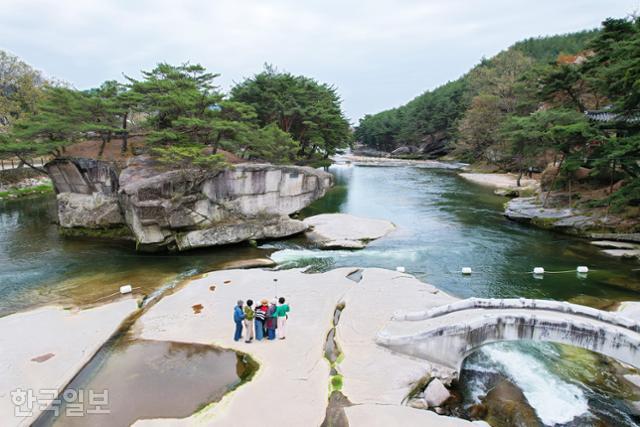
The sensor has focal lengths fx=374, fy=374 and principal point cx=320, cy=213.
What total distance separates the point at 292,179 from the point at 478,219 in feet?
53.0

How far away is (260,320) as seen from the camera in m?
11.8

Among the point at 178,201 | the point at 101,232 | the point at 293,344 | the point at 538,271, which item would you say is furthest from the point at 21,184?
the point at 538,271

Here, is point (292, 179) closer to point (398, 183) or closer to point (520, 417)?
point (520, 417)

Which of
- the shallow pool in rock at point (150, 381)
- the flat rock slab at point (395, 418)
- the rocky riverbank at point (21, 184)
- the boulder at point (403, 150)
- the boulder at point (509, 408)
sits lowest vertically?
the boulder at point (509, 408)

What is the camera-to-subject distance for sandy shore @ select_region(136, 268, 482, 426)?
864 cm

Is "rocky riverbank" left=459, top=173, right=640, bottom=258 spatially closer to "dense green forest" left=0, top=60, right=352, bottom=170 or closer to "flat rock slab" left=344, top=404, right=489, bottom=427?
"flat rock slab" left=344, top=404, right=489, bottom=427

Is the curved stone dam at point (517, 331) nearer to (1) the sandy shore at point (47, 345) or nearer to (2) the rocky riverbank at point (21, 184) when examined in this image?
(1) the sandy shore at point (47, 345)

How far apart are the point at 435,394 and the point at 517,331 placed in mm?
3478

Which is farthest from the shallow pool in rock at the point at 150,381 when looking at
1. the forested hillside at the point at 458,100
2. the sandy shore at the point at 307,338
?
the forested hillside at the point at 458,100

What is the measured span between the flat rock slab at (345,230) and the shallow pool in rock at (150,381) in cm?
1362

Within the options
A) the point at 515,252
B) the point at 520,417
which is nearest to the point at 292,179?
the point at 515,252

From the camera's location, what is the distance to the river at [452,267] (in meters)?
10.8

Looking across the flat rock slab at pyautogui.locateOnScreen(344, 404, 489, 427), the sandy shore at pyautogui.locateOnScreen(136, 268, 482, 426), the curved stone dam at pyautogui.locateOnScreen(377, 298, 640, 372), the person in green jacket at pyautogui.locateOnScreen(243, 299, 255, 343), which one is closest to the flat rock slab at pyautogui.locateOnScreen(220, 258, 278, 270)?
the sandy shore at pyautogui.locateOnScreen(136, 268, 482, 426)

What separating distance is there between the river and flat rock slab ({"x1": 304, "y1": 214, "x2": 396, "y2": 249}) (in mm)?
1000
